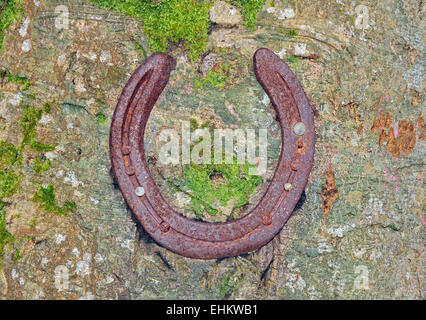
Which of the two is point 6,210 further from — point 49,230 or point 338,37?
point 338,37

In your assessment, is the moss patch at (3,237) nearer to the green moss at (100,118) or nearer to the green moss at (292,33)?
the green moss at (100,118)

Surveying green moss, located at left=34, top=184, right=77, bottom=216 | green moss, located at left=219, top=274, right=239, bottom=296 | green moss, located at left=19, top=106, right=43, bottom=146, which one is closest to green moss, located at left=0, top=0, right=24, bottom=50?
green moss, located at left=19, top=106, right=43, bottom=146

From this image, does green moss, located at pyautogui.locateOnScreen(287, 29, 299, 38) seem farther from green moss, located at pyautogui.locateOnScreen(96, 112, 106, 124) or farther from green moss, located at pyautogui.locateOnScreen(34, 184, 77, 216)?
green moss, located at pyautogui.locateOnScreen(34, 184, 77, 216)

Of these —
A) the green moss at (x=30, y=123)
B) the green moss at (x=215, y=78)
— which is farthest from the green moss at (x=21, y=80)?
the green moss at (x=215, y=78)

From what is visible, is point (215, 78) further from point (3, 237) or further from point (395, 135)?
point (3, 237)

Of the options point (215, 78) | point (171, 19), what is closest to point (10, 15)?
point (171, 19)

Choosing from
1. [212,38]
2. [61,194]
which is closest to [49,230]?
[61,194]

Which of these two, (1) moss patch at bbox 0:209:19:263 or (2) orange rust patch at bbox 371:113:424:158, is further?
(2) orange rust patch at bbox 371:113:424:158
